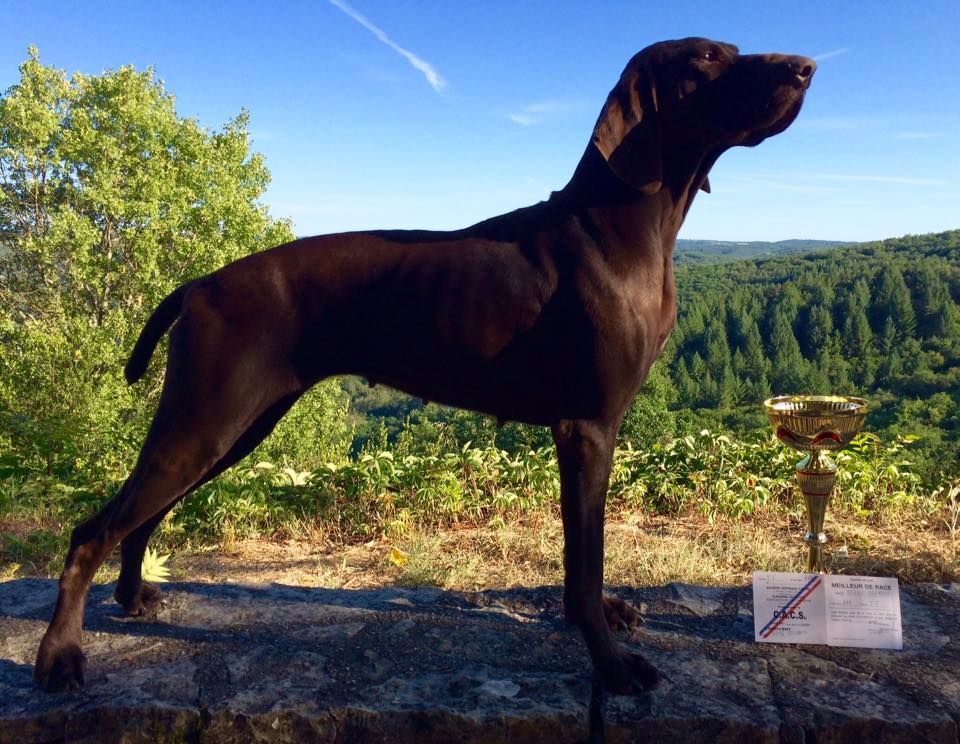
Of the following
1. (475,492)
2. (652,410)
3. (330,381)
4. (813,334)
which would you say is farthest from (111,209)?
(813,334)

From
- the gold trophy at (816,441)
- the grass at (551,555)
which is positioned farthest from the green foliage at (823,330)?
the gold trophy at (816,441)

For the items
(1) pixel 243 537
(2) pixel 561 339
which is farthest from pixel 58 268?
(2) pixel 561 339

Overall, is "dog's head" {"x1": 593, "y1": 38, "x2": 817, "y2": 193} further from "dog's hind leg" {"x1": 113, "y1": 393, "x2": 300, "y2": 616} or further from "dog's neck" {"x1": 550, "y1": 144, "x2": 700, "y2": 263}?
"dog's hind leg" {"x1": 113, "y1": 393, "x2": 300, "y2": 616}

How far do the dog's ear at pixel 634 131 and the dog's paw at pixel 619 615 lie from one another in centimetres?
186

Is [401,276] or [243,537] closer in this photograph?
[401,276]

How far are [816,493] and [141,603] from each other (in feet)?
10.9

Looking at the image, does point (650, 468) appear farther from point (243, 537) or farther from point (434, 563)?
point (243, 537)

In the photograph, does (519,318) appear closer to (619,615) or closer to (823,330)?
(619,615)

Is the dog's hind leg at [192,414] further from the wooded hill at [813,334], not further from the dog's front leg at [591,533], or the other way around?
the wooded hill at [813,334]

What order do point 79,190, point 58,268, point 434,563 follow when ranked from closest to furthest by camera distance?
point 434,563 → point 58,268 → point 79,190

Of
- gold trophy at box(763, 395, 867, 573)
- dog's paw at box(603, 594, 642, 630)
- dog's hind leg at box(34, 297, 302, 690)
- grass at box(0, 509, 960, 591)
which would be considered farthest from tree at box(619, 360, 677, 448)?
dog's hind leg at box(34, 297, 302, 690)

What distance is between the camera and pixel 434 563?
445 centimetres

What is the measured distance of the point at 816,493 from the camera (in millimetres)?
3395

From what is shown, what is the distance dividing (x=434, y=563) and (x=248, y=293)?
243cm
